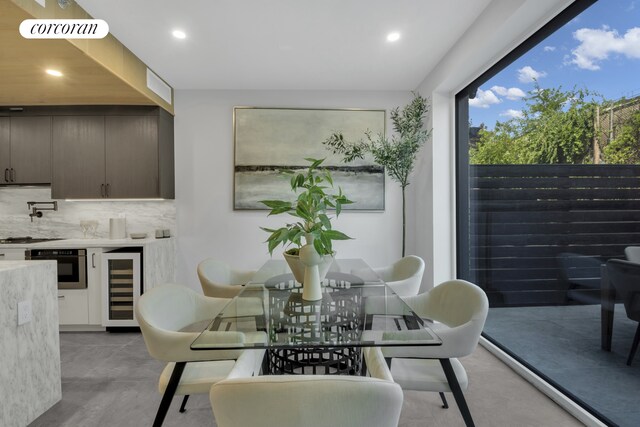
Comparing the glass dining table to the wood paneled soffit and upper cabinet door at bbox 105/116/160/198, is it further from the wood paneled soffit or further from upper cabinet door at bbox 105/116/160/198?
upper cabinet door at bbox 105/116/160/198

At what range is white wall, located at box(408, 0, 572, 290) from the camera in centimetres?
322

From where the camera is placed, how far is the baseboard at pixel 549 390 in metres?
2.14

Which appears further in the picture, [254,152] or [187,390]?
[254,152]

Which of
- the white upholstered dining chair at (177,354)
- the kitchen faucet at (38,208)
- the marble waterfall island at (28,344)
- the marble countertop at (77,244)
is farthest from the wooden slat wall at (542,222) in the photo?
the kitchen faucet at (38,208)

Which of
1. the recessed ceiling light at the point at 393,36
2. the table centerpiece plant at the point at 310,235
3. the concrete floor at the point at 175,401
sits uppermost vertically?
the recessed ceiling light at the point at 393,36

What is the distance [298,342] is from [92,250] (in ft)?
11.1

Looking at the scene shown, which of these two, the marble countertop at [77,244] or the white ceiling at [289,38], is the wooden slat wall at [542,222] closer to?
the white ceiling at [289,38]

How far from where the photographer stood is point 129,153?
413cm

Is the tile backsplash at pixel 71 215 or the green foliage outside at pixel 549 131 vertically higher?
the green foliage outside at pixel 549 131

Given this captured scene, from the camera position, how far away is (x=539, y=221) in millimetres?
2625

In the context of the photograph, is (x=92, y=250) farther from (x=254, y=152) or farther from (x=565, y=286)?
(x=565, y=286)

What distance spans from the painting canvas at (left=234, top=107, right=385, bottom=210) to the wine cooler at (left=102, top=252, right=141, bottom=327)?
138 centimetres

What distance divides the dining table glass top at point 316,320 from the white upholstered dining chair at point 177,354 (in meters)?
0.09

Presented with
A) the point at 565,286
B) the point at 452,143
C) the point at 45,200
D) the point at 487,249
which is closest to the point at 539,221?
the point at 565,286
